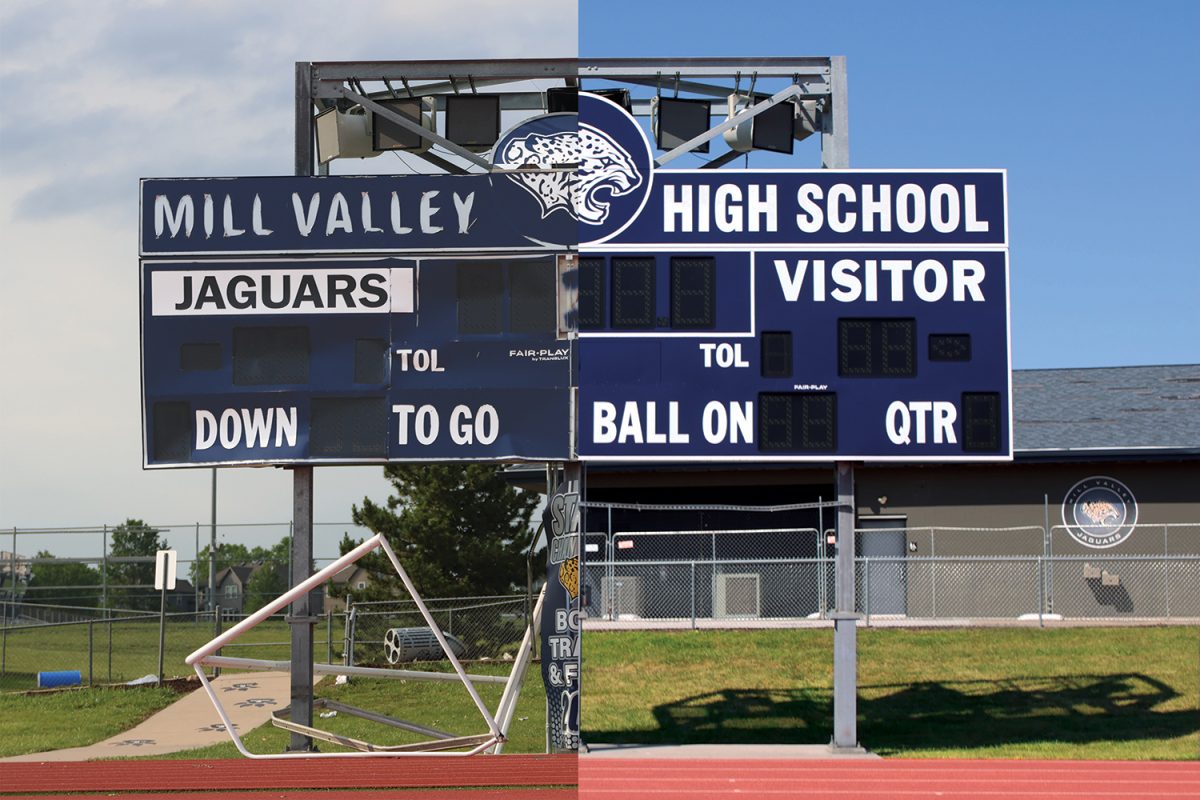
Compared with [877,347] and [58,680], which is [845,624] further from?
[58,680]

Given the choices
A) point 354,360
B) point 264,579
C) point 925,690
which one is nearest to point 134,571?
point 264,579

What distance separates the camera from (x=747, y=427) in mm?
11172

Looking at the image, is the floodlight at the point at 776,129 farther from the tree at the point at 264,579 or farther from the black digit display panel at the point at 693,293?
the tree at the point at 264,579

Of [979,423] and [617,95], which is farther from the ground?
[617,95]

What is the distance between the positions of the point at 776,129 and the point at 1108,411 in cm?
Answer: 1354

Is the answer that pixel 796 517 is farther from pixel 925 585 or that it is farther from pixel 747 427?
pixel 747 427

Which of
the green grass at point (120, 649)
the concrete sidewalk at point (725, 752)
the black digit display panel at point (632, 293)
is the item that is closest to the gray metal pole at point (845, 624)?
the concrete sidewalk at point (725, 752)

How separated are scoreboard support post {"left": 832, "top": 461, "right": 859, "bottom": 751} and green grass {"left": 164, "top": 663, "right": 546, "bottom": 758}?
3085 mm

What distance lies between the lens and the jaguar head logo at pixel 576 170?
11.4m

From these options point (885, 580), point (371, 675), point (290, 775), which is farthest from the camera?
point (885, 580)

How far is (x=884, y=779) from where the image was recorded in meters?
11.5

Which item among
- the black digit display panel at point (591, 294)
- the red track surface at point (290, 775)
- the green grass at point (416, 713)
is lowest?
the green grass at point (416, 713)

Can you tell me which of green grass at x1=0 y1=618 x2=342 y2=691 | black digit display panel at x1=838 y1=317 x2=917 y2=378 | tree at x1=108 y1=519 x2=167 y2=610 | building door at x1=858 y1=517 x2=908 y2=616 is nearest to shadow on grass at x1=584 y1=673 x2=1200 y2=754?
building door at x1=858 y1=517 x2=908 y2=616

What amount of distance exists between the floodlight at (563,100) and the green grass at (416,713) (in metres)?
5.86
